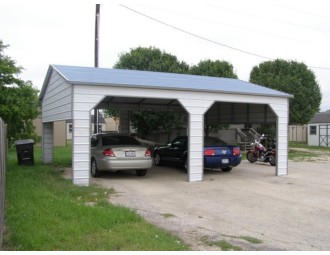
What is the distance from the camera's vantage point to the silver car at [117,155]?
40.1 feet

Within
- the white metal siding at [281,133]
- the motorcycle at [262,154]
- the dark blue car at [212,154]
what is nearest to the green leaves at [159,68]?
the motorcycle at [262,154]

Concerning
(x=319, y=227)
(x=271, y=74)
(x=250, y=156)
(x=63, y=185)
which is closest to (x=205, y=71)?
(x=271, y=74)

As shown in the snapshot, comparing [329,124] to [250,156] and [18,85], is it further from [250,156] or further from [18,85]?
[18,85]

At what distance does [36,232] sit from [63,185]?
4739 millimetres

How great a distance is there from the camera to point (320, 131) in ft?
130

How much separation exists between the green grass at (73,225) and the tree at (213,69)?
705 inches

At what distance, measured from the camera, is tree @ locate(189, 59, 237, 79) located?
26.2 metres

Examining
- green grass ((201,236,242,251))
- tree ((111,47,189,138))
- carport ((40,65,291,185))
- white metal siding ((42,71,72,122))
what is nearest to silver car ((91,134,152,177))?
carport ((40,65,291,185))

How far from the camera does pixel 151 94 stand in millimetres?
11891

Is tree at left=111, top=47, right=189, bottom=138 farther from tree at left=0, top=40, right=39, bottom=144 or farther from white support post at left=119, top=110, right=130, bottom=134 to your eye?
tree at left=0, top=40, right=39, bottom=144

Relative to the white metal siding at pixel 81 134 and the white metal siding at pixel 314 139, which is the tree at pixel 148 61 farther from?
the white metal siding at pixel 314 139

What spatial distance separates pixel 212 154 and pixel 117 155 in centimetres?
348

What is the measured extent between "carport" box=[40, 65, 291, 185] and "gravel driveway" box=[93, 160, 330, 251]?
1020 mm

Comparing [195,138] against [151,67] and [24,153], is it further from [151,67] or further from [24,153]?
[151,67]
